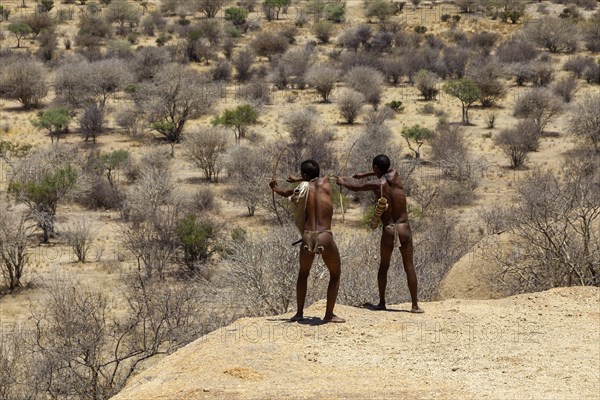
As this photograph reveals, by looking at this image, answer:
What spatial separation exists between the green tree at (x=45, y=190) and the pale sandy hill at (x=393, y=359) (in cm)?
1367

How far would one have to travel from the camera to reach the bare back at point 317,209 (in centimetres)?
808

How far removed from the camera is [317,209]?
318 inches

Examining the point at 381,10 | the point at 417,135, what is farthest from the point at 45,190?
the point at 381,10

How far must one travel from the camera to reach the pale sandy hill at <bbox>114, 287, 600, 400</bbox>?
260 inches

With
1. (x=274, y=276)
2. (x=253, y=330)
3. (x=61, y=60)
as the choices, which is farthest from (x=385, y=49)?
(x=253, y=330)

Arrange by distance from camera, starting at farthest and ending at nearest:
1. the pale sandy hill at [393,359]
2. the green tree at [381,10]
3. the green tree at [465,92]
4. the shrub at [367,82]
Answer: the green tree at [381,10] < the shrub at [367,82] < the green tree at [465,92] < the pale sandy hill at [393,359]

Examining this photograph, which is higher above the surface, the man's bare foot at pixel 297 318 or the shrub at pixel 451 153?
the man's bare foot at pixel 297 318

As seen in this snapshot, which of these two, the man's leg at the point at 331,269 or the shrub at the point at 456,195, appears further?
the shrub at the point at 456,195

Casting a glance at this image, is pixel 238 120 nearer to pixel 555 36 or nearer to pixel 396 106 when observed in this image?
pixel 396 106

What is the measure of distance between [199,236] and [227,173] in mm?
7444

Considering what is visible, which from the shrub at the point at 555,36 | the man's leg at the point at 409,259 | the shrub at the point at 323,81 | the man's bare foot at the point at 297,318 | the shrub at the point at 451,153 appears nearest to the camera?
the man's bare foot at the point at 297,318

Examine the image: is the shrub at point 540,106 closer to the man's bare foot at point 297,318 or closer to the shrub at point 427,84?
the shrub at point 427,84

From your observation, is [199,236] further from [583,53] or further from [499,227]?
[583,53]

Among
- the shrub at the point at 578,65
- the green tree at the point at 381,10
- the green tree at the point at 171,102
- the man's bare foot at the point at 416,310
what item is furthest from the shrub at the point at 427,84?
the man's bare foot at the point at 416,310
